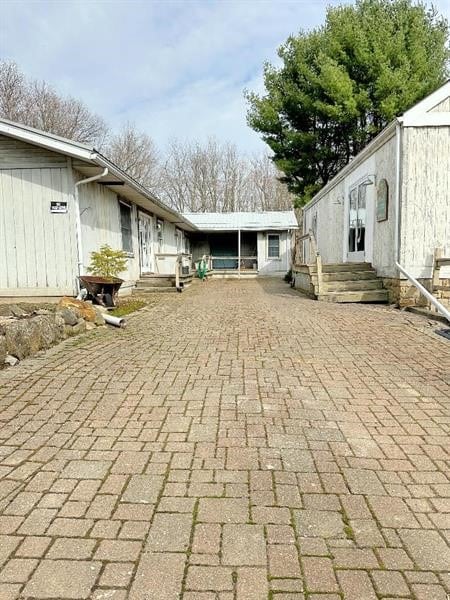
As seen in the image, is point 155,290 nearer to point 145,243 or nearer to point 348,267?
point 145,243

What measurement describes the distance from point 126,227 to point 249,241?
13.0 metres

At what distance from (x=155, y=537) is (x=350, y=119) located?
21.4m

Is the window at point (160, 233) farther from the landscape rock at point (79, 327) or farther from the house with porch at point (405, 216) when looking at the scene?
the landscape rock at point (79, 327)

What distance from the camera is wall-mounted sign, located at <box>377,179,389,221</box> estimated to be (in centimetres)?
901

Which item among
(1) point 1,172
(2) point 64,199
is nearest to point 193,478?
(2) point 64,199

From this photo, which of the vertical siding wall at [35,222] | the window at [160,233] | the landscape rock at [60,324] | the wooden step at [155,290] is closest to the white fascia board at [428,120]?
the vertical siding wall at [35,222]

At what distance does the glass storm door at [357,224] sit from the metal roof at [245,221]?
1031 centimetres

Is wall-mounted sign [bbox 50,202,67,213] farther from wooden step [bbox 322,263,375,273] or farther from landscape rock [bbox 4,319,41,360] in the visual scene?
wooden step [bbox 322,263,375,273]

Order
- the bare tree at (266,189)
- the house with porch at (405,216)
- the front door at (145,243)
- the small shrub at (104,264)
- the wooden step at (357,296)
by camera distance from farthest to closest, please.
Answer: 1. the bare tree at (266,189)
2. the front door at (145,243)
3. the wooden step at (357,296)
4. the small shrub at (104,264)
5. the house with porch at (405,216)

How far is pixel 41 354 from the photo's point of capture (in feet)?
16.8

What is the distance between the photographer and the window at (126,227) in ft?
40.8

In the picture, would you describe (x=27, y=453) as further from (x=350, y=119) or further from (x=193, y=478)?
(x=350, y=119)

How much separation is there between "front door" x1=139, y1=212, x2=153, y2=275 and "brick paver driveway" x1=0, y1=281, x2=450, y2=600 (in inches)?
395

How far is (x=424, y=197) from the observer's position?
8312 mm
